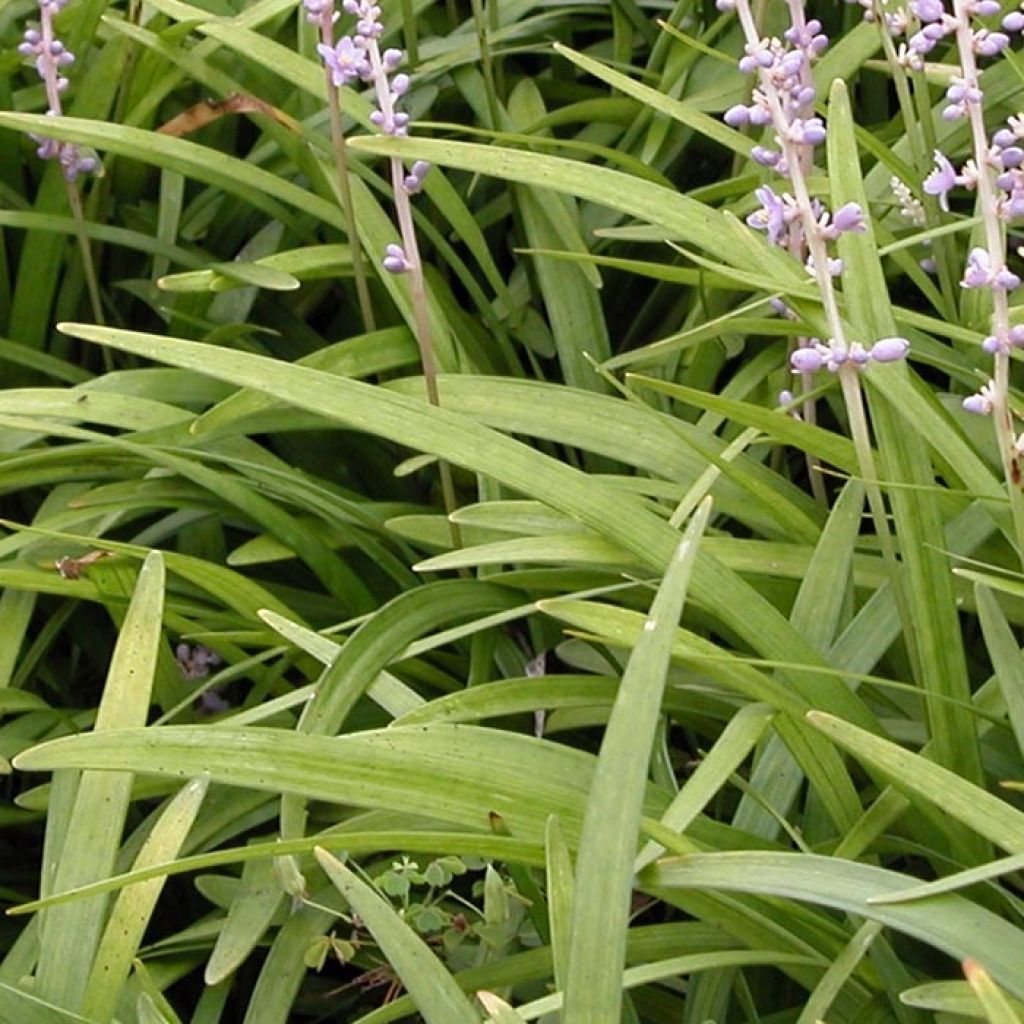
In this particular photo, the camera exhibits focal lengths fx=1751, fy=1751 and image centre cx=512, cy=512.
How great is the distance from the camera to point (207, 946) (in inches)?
96.9

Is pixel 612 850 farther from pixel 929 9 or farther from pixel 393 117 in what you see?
pixel 393 117

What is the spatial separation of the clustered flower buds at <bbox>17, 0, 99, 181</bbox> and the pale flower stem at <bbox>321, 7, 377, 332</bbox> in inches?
20.2

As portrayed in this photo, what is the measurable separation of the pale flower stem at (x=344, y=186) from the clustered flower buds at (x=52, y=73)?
0.51 metres

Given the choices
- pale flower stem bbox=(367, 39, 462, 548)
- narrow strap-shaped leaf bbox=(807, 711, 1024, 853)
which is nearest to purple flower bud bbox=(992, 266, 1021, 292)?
narrow strap-shaped leaf bbox=(807, 711, 1024, 853)

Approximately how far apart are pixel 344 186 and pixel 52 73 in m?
0.64

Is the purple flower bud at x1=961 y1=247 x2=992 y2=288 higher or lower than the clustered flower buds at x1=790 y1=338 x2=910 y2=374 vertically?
higher

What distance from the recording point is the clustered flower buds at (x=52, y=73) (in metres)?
3.14

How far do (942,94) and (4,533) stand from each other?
78.1 inches

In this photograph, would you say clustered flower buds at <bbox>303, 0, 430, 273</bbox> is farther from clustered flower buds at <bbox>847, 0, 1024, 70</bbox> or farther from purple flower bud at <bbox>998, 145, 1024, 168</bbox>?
purple flower bud at <bbox>998, 145, 1024, 168</bbox>

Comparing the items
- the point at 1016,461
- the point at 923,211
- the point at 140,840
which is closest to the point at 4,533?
the point at 140,840

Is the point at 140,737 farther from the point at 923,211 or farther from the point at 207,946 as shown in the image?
the point at 923,211

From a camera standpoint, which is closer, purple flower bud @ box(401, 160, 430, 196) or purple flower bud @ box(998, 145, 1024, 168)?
purple flower bud @ box(998, 145, 1024, 168)

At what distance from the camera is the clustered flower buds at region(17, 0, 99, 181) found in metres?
3.14

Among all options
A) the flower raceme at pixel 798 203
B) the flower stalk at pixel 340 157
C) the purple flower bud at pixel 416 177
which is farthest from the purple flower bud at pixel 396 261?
the flower raceme at pixel 798 203
